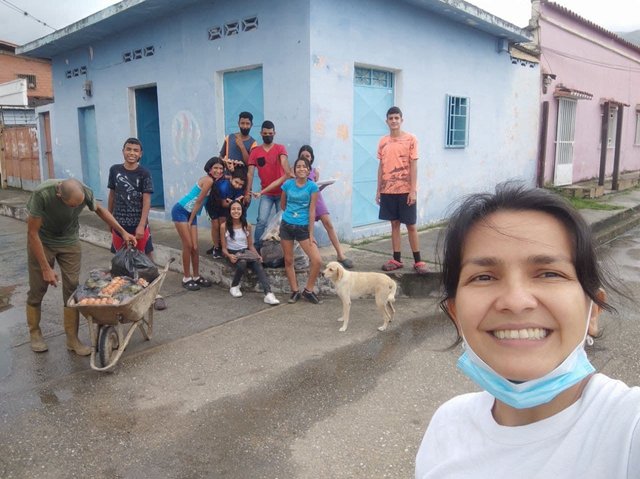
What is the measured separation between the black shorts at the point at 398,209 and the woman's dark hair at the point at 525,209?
491 cm

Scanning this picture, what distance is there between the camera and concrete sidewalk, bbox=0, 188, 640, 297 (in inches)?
243

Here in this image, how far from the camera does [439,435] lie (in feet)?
4.11

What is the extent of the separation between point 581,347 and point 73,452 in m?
2.96

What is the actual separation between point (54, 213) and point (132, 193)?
4.19 feet

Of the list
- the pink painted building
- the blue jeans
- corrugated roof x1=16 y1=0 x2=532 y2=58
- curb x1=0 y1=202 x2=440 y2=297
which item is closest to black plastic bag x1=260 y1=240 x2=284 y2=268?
curb x1=0 y1=202 x2=440 y2=297

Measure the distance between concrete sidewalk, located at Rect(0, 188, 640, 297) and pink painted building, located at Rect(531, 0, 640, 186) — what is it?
2.48 metres

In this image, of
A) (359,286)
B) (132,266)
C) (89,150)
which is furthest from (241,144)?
(89,150)

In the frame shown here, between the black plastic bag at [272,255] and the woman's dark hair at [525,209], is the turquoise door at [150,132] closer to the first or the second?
the black plastic bag at [272,255]

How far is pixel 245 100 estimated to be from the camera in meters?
7.84

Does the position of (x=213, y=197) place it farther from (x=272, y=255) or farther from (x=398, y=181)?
(x=398, y=181)

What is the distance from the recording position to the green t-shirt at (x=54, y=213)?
409cm

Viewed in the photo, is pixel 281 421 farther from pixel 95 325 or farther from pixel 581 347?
pixel 581 347

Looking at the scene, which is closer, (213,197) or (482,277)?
(482,277)

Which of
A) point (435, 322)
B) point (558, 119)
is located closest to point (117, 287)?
point (435, 322)
